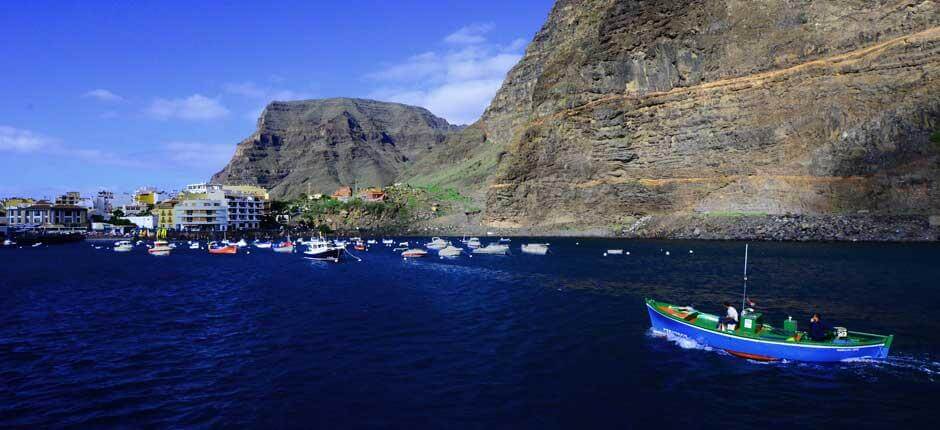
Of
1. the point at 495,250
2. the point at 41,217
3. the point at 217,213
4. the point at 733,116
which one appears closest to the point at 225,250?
the point at 495,250

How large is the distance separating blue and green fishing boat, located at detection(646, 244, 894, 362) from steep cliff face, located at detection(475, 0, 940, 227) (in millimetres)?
80231

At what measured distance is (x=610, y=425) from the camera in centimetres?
1683

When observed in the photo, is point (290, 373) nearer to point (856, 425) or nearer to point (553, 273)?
point (856, 425)

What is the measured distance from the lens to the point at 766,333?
24.1 meters

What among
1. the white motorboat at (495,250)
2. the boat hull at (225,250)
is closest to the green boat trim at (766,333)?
the white motorboat at (495,250)

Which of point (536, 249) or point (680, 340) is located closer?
point (680, 340)

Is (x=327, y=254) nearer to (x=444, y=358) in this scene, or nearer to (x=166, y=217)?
(x=444, y=358)

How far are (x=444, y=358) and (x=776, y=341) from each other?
13.9 meters

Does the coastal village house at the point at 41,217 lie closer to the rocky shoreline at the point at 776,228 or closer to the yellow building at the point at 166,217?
the yellow building at the point at 166,217

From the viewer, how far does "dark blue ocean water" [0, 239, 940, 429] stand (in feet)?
58.5

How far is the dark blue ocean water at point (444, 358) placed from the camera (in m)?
17.8

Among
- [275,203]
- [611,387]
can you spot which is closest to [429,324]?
[611,387]

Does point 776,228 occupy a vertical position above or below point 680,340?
above

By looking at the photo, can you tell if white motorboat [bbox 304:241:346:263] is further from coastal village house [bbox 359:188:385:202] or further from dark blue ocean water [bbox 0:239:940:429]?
coastal village house [bbox 359:188:385:202]
